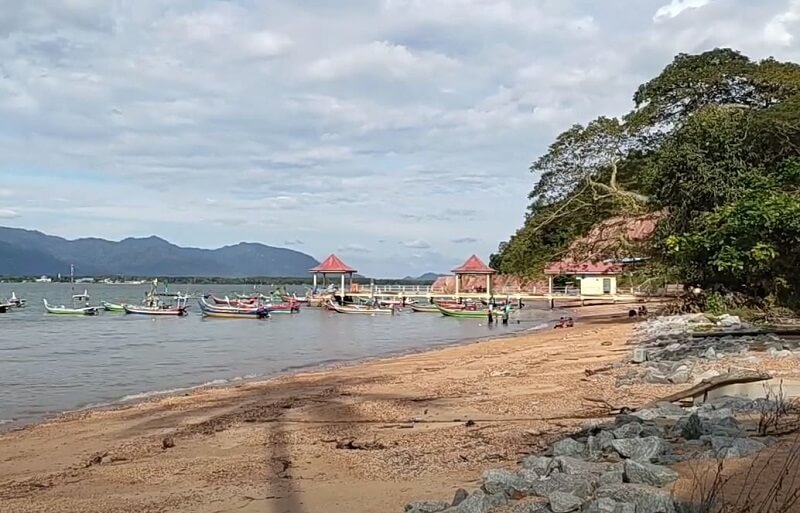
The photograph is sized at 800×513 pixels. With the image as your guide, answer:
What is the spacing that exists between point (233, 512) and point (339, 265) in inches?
2313

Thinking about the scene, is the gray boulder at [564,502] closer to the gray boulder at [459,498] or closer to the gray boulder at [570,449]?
the gray boulder at [459,498]

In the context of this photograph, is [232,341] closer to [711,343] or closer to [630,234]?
[630,234]

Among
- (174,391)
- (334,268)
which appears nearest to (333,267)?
(334,268)

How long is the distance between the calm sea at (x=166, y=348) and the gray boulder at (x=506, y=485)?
38.1ft

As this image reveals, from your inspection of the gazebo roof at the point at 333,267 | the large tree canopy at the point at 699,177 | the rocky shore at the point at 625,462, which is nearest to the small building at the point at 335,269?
the gazebo roof at the point at 333,267

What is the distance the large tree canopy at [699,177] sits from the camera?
1284 centimetres

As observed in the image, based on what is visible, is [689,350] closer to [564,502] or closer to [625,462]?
[625,462]

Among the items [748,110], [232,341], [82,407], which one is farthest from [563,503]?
[232,341]

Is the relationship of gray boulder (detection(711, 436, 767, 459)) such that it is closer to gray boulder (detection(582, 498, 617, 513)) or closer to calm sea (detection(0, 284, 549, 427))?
gray boulder (detection(582, 498, 617, 513))

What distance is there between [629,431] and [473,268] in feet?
186

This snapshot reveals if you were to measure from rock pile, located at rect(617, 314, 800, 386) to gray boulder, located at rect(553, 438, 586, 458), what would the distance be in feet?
16.6

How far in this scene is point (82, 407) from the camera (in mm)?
15906

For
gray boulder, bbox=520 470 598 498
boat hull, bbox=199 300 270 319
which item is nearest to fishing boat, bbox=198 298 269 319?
boat hull, bbox=199 300 270 319

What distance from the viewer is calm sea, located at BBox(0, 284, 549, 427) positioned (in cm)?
1864
